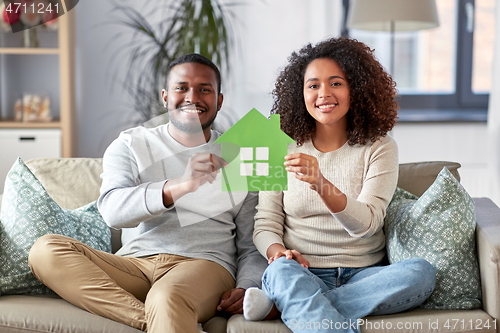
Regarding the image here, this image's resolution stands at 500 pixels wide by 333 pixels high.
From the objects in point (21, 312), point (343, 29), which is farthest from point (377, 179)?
point (343, 29)

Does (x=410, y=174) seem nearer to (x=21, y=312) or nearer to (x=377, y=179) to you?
(x=377, y=179)

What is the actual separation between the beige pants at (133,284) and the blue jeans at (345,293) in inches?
7.3

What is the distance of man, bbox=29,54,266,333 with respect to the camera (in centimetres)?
123

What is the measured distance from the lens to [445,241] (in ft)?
4.37

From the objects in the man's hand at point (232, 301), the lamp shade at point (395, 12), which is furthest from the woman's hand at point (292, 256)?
the lamp shade at point (395, 12)

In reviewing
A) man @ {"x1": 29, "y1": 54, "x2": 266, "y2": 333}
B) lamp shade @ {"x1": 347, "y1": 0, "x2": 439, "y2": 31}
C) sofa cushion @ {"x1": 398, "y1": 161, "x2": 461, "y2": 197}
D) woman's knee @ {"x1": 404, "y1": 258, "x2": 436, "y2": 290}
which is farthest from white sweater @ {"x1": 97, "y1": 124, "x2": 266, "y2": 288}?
lamp shade @ {"x1": 347, "y1": 0, "x2": 439, "y2": 31}

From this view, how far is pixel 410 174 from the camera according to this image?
68.3 inches

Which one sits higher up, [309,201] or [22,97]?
[22,97]

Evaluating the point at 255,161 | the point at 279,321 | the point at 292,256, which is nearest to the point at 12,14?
the point at 255,161

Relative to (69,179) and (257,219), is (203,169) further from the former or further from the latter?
(69,179)

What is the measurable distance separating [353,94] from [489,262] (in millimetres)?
612

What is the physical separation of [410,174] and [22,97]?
2.25m

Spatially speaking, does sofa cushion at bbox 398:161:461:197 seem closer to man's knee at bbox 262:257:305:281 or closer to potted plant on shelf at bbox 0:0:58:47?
man's knee at bbox 262:257:305:281

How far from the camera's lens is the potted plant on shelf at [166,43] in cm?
260
